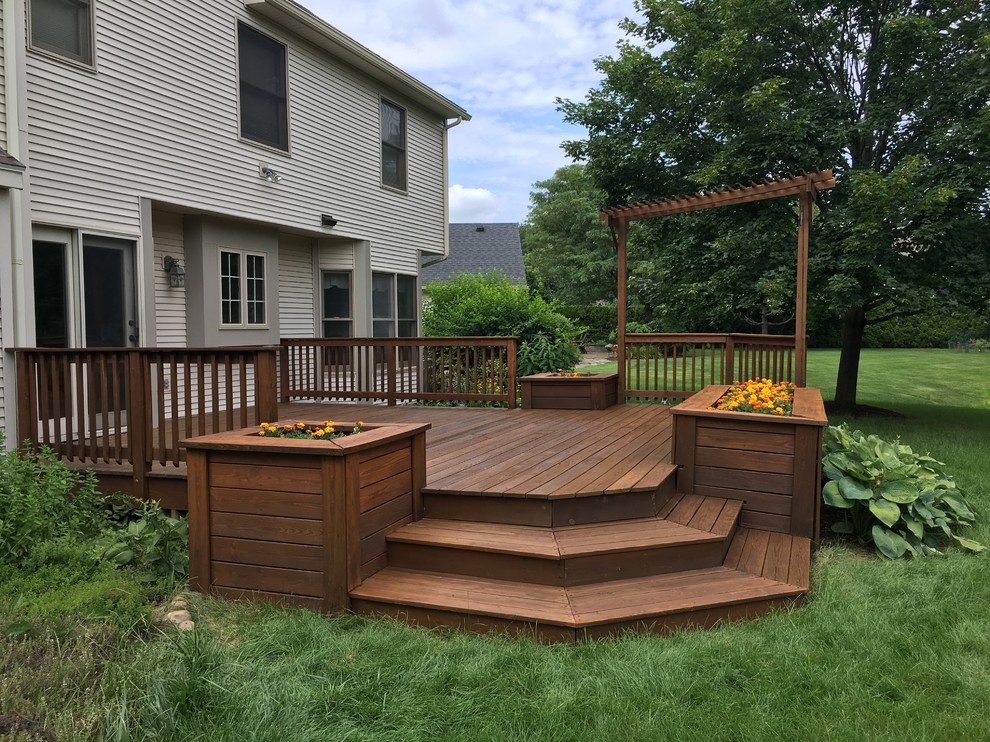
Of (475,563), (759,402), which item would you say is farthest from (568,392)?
(475,563)

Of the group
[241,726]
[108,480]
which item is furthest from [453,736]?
[108,480]

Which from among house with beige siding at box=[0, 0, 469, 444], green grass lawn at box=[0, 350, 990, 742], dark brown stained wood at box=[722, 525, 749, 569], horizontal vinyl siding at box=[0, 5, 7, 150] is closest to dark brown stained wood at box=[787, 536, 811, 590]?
green grass lawn at box=[0, 350, 990, 742]

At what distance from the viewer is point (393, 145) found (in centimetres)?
1069

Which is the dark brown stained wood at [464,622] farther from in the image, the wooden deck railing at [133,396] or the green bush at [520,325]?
the green bush at [520,325]

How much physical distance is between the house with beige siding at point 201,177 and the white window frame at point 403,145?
0.03 meters

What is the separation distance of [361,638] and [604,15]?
1012 cm

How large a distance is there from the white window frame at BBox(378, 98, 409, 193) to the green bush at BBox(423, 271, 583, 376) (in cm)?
213

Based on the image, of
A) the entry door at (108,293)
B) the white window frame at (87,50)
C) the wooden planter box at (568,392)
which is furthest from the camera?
the wooden planter box at (568,392)

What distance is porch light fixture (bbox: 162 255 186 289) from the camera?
7188mm

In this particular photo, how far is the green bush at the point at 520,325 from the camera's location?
10742mm

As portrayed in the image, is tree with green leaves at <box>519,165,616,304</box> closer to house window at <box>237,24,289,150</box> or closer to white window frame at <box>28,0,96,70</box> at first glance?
house window at <box>237,24,289,150</box>

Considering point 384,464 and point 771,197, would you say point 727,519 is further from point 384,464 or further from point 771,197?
point 771,197

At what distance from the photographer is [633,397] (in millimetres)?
8461

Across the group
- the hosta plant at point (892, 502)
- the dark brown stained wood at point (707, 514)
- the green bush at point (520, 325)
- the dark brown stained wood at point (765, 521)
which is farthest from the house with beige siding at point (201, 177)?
the hosta plant at point (892, 502)
